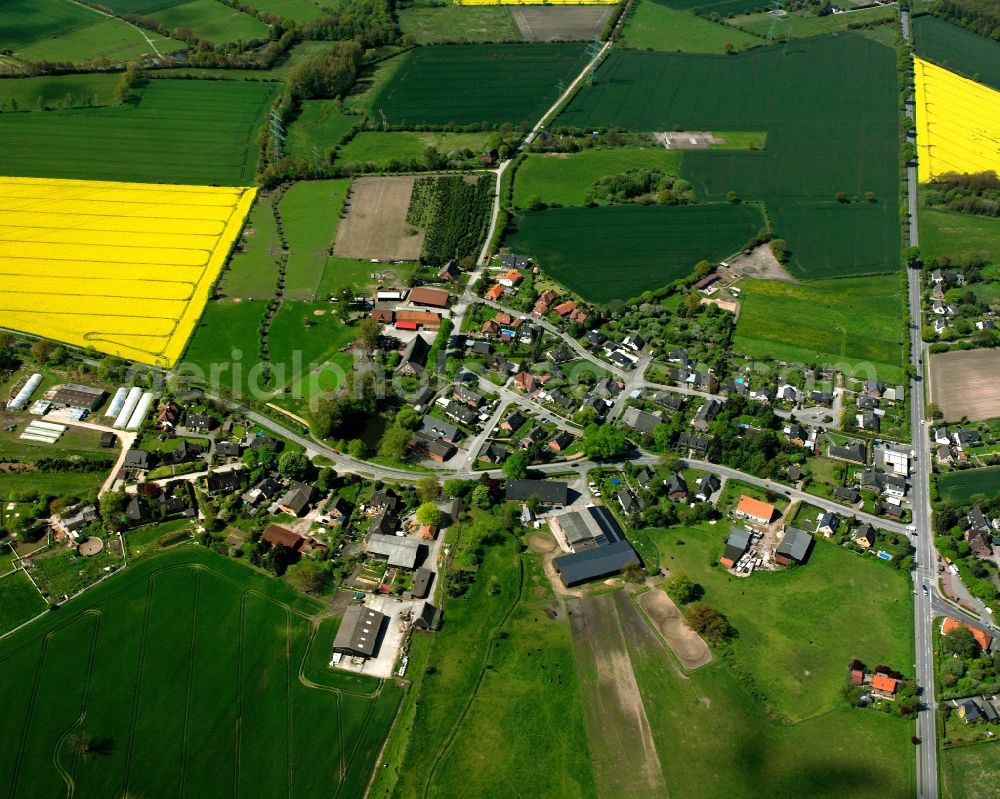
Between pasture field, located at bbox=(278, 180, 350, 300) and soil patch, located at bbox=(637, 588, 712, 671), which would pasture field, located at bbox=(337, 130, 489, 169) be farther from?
soil patch, located at bbox=(637, 588, 712, 671)

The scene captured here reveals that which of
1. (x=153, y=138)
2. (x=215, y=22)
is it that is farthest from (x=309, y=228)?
(x=215, y=22)

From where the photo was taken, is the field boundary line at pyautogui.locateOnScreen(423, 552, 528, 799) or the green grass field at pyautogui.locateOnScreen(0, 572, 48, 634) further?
the green grass field at pyautogui.locateOnScreen(0, 572, 48, 634)

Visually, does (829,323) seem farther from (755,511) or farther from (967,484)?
(755,511)

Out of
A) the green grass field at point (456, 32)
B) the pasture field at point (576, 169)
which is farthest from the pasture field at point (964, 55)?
the green grass field at point (456, 32)

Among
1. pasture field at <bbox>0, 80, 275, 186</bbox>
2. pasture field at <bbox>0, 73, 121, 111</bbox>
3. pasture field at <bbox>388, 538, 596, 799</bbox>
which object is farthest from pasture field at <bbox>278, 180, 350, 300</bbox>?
pasture field at <bbox>388, 538, 596, 799</bbox>

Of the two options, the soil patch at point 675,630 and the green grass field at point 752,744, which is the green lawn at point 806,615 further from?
the soil patch at point 675,630

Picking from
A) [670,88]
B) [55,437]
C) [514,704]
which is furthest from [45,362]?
[670,88]
